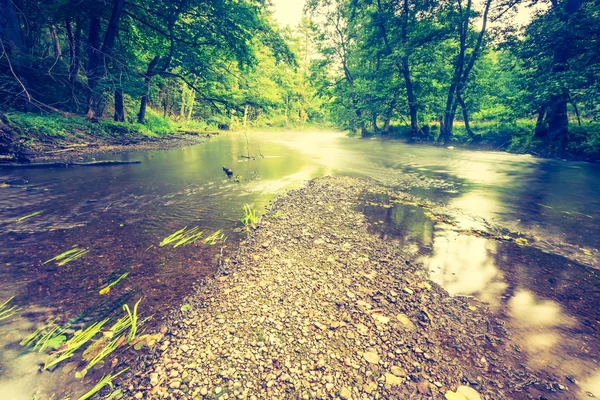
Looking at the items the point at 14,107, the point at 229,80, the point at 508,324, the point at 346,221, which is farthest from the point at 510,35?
the point at 14,107

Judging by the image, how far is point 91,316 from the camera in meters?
3.05

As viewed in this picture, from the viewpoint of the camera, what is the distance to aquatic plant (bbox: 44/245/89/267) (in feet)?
13.9

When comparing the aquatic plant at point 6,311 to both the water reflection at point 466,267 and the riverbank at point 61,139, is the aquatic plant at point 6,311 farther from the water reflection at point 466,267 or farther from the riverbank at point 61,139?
the riverbank at point 61,139

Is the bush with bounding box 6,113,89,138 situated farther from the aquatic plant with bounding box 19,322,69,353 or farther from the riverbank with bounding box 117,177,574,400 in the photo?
the riverbank with bounding box 117,177,574,400

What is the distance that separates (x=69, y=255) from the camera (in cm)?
443

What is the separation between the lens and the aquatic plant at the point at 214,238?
5.15 metres

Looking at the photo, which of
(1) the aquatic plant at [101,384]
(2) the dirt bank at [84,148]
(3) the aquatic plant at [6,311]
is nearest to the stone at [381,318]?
(1) the aquatic plant at [101,384]

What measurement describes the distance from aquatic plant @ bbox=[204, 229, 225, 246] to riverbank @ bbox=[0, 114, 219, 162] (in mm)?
11311

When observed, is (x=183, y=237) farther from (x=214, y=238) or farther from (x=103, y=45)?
(x=103, y=45)

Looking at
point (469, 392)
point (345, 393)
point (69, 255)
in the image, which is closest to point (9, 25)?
point (69, 255)

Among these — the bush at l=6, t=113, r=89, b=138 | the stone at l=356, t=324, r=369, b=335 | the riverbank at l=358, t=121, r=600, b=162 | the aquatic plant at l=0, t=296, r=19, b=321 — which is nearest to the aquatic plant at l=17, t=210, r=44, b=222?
the aquatic plant at l=0, t=296, r=19, b=321

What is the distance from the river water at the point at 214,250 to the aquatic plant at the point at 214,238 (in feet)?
0.47

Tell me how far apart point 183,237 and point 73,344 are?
2.77 metres

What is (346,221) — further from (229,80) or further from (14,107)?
(14,107)
